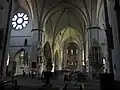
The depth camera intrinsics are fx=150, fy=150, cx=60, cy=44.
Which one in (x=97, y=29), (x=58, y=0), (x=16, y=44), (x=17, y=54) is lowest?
(x=17, y=54)

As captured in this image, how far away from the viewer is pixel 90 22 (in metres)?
19.0

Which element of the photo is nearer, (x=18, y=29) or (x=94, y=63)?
(x=94, y=63)

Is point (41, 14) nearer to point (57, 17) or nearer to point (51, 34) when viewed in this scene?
point (57, 17)

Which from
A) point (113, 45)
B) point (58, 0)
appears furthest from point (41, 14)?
point (113, 45)

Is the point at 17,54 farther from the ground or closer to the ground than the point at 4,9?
closer to the ground

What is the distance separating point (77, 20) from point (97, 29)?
8.91 m

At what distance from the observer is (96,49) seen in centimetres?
1634

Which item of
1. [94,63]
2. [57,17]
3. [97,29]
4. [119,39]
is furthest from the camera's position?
[57,17]

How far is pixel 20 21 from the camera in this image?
Result: 2247cm

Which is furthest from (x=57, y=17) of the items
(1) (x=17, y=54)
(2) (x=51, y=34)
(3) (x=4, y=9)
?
(3) (x=4, y=9)

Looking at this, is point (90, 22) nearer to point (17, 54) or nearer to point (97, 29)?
point (97, 29)

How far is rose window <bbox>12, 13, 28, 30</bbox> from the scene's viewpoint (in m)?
22.4

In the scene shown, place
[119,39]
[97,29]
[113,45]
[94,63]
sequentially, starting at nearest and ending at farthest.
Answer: [119,39], [113,45], [94,63], [97,29]

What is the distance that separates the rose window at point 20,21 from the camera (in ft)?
73.6
